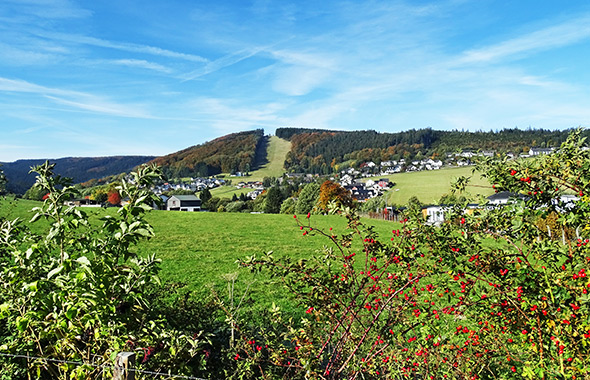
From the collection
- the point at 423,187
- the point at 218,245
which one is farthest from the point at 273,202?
the point at 218,245

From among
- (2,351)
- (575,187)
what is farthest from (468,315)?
(2,351)

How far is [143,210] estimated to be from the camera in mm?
2963

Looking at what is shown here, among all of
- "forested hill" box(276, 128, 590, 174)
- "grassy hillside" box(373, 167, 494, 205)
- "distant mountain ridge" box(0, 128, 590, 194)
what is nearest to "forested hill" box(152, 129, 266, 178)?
"distant mountain ridge" box(0, 128, 590, 194)

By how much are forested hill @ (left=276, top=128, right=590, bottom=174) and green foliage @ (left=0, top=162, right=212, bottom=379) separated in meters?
126

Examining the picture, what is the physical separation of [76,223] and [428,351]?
11.4ft

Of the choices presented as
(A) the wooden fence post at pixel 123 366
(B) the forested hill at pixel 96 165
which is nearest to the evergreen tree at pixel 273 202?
(A) the wooden fence post at pixel 123 366

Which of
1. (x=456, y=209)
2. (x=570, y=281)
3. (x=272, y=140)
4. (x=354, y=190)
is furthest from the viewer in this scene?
(x=272, y=140)

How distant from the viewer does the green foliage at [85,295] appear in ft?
9.21

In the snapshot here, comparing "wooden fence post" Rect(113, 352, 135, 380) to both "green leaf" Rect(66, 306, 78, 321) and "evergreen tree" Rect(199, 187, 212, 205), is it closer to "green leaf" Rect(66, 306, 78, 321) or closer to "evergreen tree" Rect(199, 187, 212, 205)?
"green leaf" Rect(66, 306, 78, 321)

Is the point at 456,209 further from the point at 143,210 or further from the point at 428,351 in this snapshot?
the point at 143,210

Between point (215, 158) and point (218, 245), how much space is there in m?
129

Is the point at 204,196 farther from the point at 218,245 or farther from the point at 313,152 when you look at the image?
the point at 313,152

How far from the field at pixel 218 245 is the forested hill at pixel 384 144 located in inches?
4169

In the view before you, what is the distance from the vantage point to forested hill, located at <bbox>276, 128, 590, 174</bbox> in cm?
12800
